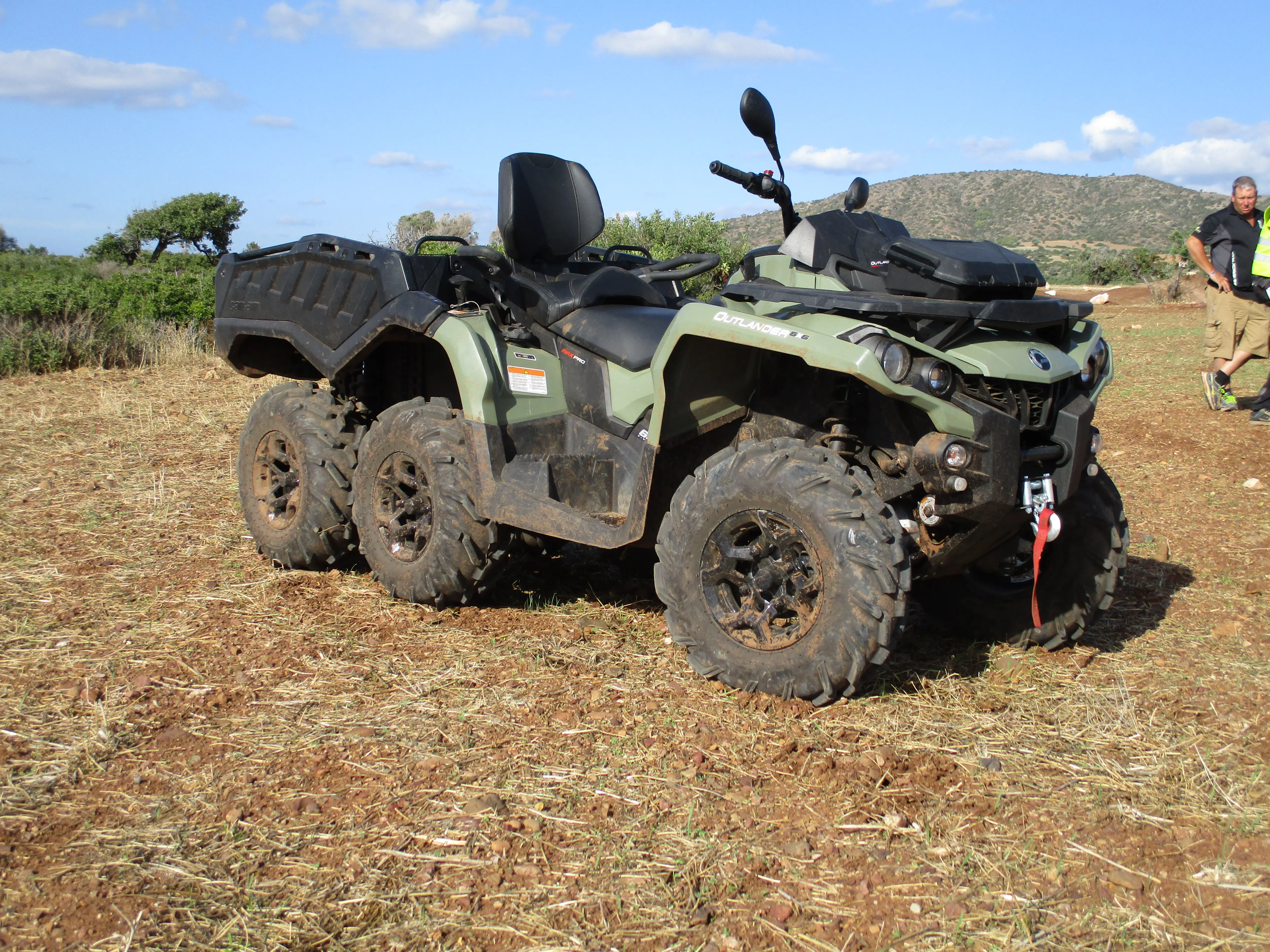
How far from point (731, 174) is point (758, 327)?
874 mm

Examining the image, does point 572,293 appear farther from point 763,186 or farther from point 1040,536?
point 1040,536

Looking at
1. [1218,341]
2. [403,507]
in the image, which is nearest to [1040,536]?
[403,507]

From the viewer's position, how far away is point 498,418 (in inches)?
179

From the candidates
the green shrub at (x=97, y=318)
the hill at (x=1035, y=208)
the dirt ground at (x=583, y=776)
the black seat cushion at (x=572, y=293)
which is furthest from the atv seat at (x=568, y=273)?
the hill at (x=1035, y=208)

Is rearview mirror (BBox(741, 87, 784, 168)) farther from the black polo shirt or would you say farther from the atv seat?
the black polo shirt

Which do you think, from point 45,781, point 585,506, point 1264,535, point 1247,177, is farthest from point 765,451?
point 1247,177

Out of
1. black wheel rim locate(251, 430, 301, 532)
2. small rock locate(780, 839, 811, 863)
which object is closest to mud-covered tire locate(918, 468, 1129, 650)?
small rock locate(780, 839, 811, 863)

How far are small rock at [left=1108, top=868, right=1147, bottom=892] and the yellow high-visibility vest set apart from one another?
790cm

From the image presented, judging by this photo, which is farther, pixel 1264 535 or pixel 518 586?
pixel 1264 535

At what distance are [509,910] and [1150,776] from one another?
200 cm

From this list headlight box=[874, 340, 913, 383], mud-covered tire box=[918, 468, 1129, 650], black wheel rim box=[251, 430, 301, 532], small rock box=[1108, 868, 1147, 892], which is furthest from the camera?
black wheel rim box=[251, 430, 301, 532]

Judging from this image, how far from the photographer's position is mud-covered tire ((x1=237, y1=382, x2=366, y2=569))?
517 cm

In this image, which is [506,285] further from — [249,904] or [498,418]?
[249,904]

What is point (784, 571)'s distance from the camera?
3.61 m
